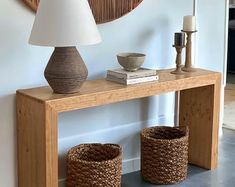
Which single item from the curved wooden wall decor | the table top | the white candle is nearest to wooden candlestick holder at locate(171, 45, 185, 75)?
the table top

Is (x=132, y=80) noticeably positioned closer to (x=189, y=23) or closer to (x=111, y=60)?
(x=111, y=60)

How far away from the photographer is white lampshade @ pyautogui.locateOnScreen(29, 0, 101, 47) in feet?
7.30

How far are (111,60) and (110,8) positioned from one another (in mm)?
321

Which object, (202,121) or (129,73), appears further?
(202,121)

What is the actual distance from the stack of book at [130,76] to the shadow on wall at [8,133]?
0.57 meters

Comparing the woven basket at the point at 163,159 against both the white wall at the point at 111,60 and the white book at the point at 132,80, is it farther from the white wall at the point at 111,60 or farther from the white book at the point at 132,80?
the white book at the point at 132,80

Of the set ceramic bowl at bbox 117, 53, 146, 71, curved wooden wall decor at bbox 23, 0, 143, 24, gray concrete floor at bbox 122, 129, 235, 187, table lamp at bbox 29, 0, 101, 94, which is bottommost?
gray concrete floor at bbox 122, 129, 235, 187

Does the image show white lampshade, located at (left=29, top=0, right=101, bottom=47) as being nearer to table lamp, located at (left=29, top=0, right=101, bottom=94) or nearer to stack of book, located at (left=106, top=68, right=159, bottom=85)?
table lamp, located at (left=29, top=0, right=101, bottom=94)

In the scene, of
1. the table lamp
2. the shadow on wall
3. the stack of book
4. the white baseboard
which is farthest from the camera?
the white baseboard

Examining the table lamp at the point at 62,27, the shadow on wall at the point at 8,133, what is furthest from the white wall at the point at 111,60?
the table lamp at the point at 62,27

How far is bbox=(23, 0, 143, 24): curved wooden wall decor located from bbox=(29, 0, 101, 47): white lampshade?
1.56 ft

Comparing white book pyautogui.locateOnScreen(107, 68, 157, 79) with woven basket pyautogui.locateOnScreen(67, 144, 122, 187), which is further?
white book pyautogui.locateOnScreen(107, 68, 157, 79)

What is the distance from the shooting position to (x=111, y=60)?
293 cm

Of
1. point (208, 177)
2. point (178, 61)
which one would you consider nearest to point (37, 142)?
point (178, 61)
